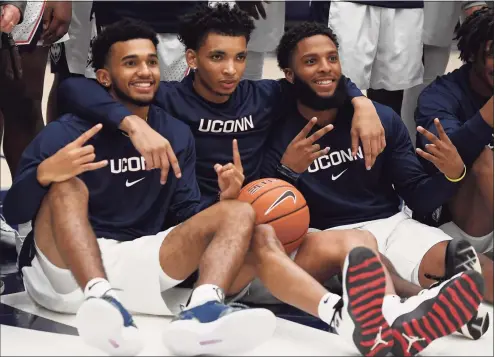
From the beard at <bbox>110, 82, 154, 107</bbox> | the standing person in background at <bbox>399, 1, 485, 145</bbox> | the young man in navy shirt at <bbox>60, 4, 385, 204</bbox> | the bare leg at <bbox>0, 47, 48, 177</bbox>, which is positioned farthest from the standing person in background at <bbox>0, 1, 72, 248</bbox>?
the standing person in background at <bbox>399, 1, 485, 145</bbox>

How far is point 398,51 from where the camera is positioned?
4.41 metres

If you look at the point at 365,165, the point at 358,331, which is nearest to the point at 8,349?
the point at 358,331

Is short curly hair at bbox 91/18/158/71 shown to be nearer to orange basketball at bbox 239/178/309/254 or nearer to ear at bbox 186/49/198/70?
ear at bbox 186/49/198/70

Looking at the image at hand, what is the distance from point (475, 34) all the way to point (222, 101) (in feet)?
3.71

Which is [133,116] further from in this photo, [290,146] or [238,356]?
[238,356]

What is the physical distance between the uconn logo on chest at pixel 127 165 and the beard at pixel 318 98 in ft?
2.48

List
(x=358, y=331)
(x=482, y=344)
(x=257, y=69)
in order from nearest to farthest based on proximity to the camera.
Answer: (x=358, y=331) < (x=482, y=344) < (x=257, y=69)

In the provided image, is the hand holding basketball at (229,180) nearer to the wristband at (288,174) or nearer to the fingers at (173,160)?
the fingers at (173,160)

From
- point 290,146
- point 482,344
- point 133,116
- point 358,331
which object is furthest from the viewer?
point 290,146

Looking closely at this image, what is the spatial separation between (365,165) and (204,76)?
75cm

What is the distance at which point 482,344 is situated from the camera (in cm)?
297

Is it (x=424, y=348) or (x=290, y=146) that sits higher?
(x=290, y=146)

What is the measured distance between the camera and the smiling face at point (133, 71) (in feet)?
10.9

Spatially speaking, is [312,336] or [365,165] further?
[365,165]
